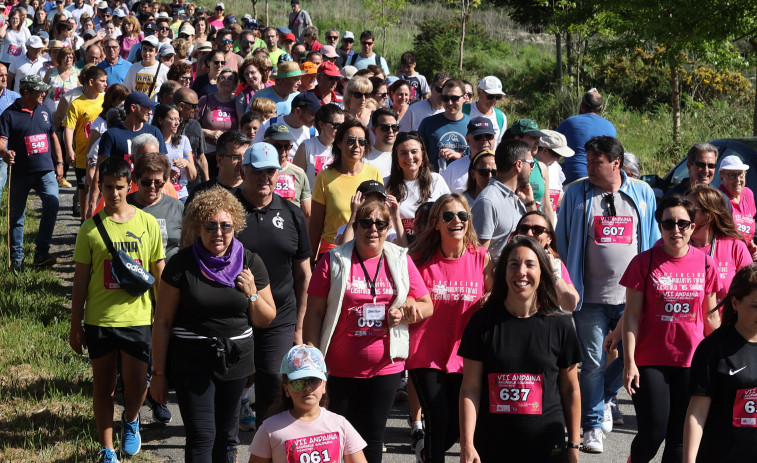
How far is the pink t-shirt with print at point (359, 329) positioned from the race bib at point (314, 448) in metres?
0.97

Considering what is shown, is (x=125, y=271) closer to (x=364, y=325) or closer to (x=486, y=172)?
(x=364, y=325)

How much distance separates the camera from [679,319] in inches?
237

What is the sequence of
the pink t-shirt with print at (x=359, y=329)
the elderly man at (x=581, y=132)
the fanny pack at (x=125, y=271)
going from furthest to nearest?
1. the elderly man at (x=581, y=132)
2. the fanny pack at (x=125, y=271)
3. the pink t-shirt with print at (x=359, y=329)

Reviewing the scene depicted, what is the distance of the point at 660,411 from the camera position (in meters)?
5.84

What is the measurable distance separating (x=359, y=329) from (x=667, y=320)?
6.13ft

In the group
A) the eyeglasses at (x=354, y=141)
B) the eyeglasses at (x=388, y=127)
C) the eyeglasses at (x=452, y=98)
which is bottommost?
the eyeglasses at (x=354, y=141)

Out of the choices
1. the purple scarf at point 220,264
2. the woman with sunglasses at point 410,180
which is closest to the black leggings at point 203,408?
the purple scarf at point 220,264

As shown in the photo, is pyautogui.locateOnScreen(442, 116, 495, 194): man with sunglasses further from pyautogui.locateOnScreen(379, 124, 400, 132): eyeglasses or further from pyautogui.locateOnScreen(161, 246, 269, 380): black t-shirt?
pyautogui.locateOnScreen(161, 246, 269, 380): black t-shirt

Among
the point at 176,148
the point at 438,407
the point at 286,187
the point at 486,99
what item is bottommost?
the point at 438,407

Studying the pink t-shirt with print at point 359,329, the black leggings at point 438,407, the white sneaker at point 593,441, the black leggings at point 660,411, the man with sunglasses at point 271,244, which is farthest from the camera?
the white sneaker at point 593,441

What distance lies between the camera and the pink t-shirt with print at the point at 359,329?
5688 millimetres

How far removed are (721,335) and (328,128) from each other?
4.57 meters

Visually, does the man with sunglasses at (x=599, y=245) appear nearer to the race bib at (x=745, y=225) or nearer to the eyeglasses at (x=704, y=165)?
the eyeglasses at (x=704, y=165)

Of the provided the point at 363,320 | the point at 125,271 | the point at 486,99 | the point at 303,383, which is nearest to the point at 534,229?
the point at 363,320
